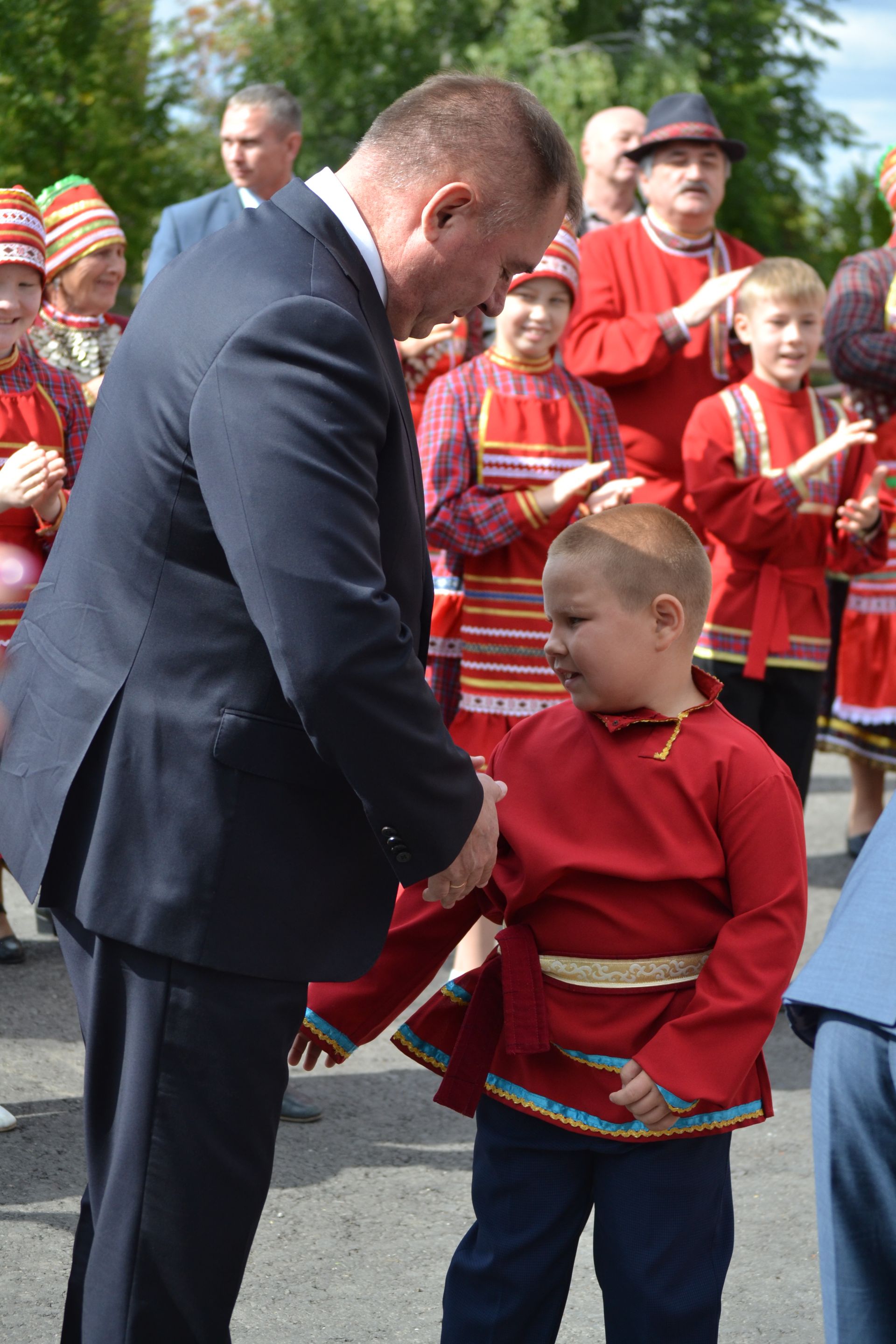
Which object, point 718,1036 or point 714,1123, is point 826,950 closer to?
point 718,1036

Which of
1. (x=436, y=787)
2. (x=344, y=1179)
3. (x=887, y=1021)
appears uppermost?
(x=436, y=787)

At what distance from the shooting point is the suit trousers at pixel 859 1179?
1.89 metres

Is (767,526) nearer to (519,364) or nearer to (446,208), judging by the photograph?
(519,364)

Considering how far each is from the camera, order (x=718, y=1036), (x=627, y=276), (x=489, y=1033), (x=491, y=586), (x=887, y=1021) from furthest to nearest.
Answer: (x=627, y=276) → (x=491, y=586) → (x=489, y=1033) → (x=718, y=1036) → (x=887, y=1021)

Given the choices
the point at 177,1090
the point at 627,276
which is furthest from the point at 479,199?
the point at 627,276

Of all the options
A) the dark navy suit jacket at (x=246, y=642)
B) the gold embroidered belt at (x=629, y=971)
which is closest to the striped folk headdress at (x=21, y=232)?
the dark navy suit jacket at (x=246, y=642)

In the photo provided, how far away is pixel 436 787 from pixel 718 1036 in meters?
0.60

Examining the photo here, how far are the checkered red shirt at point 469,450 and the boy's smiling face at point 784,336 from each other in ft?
1.77

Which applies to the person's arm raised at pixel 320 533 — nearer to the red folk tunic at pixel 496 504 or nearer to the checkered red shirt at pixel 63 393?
the red folk tunic at pixel 496 504

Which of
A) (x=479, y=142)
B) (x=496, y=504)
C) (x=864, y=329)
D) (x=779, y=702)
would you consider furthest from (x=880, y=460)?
(x=479, y=142)

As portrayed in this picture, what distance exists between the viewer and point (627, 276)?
17.3ft

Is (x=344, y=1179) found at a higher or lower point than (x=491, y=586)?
lower

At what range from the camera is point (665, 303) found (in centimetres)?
524

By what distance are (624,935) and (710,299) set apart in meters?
3.11
